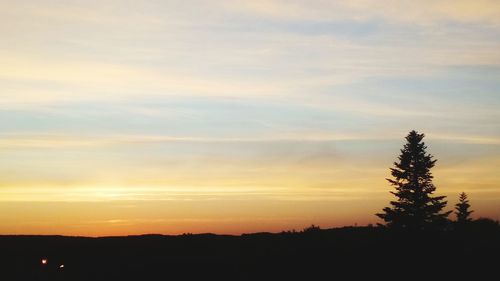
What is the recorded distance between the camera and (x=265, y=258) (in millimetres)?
28812

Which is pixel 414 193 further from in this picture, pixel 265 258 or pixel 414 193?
pixel 265 258

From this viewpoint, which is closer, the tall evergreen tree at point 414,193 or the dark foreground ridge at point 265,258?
the dark foreground ridge at point 265,258

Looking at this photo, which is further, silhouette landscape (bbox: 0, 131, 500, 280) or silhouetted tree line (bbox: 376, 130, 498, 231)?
silhouetted tree line (bbox: 376, 130, 498, 231)

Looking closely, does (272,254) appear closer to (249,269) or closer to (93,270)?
(249,269)

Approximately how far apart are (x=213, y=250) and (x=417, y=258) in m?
11.1

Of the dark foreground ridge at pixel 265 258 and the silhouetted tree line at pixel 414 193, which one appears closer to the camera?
the dark foreground ridge at pixel 265 258

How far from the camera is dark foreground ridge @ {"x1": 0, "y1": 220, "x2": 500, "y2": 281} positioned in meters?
25.7

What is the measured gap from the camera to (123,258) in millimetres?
31016

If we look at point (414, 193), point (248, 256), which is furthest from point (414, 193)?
point (248, 256)

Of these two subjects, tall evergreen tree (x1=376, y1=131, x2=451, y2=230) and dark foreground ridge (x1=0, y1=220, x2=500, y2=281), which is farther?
tall evergreen tree (x1=376, y1=131, x2=451, y2=230)

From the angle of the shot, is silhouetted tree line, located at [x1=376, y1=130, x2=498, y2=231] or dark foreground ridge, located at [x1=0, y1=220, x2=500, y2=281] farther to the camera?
silhouetted tree line, located at [x1=376, y1=130, x2=498, y2=231]

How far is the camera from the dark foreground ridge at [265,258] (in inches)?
1013

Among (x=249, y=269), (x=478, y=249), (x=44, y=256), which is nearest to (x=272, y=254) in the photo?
(x=249, y=269)

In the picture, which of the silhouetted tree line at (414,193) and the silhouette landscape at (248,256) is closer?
the silhouette landscape at (248,256)
